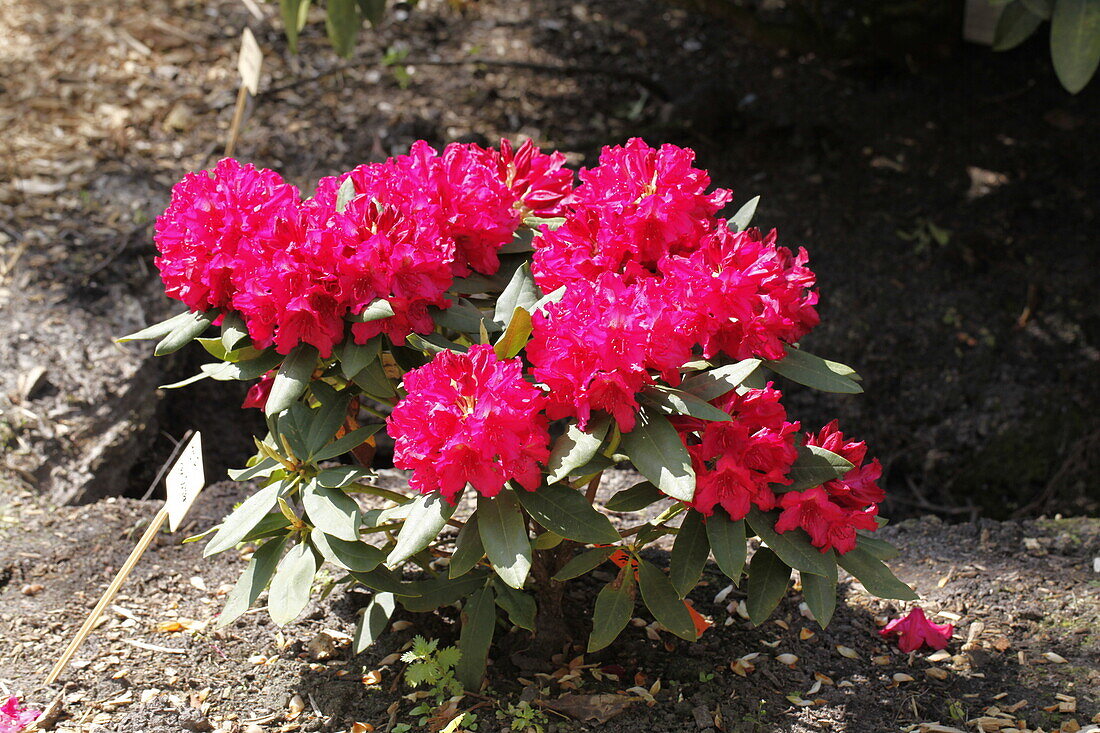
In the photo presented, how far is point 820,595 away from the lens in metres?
1.66

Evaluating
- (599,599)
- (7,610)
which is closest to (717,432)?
(599,599)

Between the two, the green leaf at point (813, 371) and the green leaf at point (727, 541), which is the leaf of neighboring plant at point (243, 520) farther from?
the green leaf at point (813, 371)

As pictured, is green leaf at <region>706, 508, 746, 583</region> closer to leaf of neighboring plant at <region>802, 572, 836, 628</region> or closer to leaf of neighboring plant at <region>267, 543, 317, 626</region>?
leaf of neighboring plant at <region>802, 572, 836, 628</region>

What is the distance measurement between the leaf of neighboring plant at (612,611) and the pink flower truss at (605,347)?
369 millimetres

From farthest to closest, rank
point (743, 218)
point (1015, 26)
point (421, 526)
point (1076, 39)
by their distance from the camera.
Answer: point (1015, 26) → point (1076, 39) → point (743, 218) → point (421, 526)

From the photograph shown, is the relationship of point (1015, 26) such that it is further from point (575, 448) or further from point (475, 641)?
point (475, 641)

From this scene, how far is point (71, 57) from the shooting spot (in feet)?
13.4

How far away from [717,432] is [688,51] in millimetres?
3292

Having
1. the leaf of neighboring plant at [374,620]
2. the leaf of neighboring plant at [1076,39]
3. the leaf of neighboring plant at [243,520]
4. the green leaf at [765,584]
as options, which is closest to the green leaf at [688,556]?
the green leaf at [765,584]

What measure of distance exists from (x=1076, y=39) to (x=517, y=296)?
181 cm

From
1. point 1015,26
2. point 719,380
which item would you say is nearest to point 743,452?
point 719,380

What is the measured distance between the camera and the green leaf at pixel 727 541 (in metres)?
1.56

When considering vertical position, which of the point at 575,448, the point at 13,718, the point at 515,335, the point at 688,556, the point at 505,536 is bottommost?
the point at 13,718

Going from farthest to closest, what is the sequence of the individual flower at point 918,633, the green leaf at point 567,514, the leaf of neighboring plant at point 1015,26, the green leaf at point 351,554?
the leaf of neighboring plant at point 1015,26 < the individual flower at point 918,633 < the green leaf at point 351,554 < the green leaf at point 567,514
